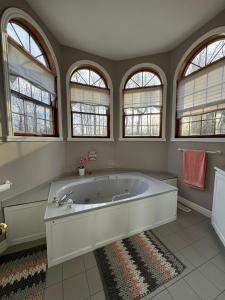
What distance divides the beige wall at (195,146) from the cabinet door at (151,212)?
0.62 m

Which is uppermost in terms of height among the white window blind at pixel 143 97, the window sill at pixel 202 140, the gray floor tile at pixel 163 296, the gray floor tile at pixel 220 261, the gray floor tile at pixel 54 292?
the white window blind at pixel 143 97

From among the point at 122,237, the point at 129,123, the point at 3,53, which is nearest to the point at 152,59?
the point at 129,123

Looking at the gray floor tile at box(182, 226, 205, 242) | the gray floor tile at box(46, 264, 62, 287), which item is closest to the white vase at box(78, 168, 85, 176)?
the gray floor tile at box(46, 264, 62, 287)

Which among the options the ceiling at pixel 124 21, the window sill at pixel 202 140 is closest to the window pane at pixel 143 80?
the ceiling at pixel 124 21

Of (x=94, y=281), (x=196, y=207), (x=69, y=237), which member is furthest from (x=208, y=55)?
(x=94, y=281)

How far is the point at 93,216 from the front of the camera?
157 cm

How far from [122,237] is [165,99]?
2.59 metres

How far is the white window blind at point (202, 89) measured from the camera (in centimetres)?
202

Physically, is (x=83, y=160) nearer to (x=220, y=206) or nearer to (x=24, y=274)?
(x=24, y=274)

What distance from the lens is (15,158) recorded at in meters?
1.75

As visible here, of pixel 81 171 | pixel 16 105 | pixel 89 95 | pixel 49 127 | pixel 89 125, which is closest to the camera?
pixel 16 105

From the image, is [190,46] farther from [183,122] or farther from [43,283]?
[43,283]

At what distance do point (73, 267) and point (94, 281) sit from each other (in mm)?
265

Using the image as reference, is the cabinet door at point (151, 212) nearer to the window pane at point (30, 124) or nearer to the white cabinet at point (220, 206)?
the white cabinet at point (220, 206)
